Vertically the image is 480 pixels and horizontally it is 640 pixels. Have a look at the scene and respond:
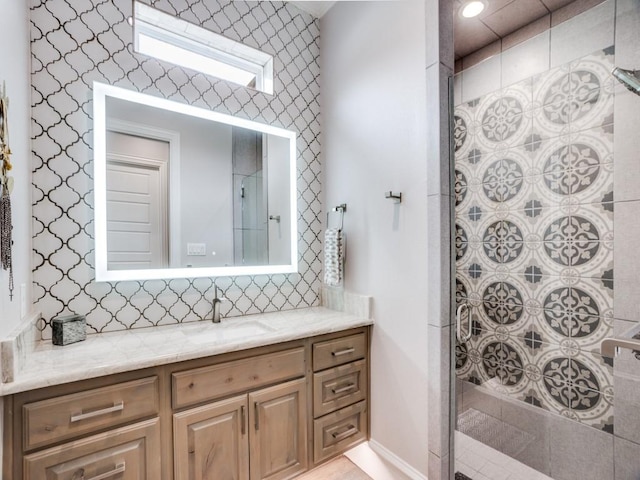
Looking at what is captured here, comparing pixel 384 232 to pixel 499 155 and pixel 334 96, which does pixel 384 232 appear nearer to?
pixel 499 155

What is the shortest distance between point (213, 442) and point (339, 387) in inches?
28.0

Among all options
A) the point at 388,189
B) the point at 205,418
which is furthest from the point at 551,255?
the point at 205,418

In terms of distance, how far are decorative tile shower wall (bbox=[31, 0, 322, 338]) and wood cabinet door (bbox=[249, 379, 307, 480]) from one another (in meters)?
0.61

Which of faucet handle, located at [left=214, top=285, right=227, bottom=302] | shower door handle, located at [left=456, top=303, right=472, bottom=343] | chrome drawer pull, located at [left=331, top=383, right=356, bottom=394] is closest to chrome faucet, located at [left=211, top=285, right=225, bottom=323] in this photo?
faucet handle, located at [left=214, top=285, right=227, bottom=302]

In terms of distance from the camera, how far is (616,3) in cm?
128

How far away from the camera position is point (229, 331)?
179cm

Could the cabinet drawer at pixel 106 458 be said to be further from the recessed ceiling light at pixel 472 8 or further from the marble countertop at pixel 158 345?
the recessed ceiling light at pixel 472 8

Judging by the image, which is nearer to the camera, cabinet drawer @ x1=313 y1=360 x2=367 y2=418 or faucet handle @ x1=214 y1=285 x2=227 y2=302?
cabinet drawer @ x1=313 y1=360 x2=367 y2=418

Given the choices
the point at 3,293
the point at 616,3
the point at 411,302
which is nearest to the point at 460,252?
the point at 411,302

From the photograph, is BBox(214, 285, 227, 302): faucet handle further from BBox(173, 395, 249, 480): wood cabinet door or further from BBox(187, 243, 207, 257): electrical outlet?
BBox(173, 395, 249, 480): wood cabinet door

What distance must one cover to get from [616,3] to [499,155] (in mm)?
678

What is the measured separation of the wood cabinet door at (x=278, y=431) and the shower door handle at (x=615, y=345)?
133 centimetres

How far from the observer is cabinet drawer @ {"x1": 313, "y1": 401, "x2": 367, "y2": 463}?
1762mm

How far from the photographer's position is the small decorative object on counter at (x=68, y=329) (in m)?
1.42
